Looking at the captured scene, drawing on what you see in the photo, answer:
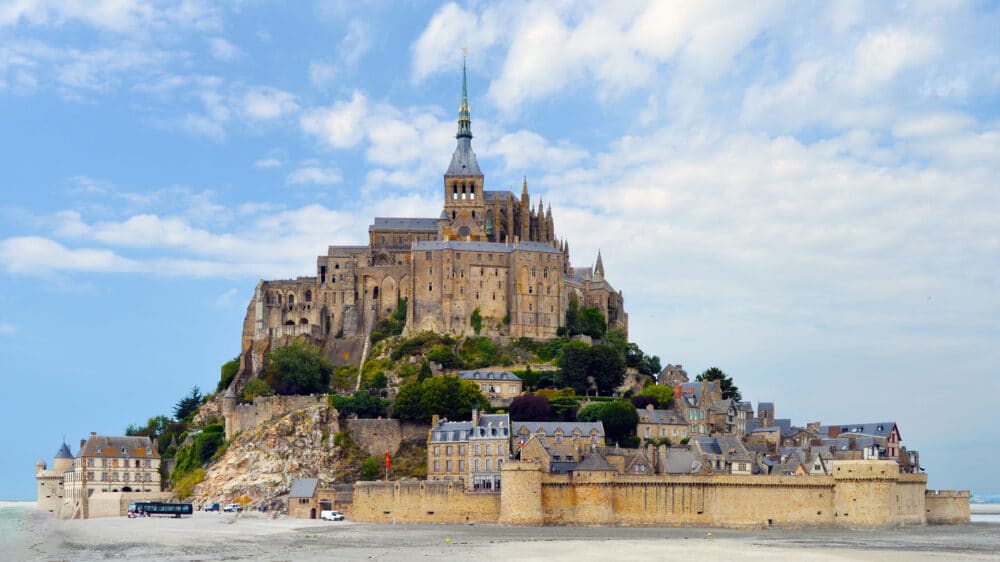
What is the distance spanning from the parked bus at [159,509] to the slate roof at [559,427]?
769 inches

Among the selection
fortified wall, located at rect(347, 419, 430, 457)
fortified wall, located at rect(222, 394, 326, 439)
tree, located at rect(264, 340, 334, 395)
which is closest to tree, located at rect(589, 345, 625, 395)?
fortified wall, located at rect(347, 419, 430, 457)

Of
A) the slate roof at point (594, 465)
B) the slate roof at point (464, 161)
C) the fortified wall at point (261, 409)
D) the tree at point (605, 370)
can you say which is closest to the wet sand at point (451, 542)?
the slate roof at point (594, 465)

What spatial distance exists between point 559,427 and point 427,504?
10090 millimetres

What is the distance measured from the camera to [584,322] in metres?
94.6

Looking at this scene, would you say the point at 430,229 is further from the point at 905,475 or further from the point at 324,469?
the point at 905,475

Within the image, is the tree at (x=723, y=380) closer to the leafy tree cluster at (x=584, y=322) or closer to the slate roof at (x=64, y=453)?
the leafy tree cluster at (x=584, y=322)

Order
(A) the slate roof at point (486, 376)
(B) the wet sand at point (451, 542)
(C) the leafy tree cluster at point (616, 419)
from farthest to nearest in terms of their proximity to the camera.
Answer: (A) the slate roof at point (486, 376), (C) the leafy tree cluster at point (616, 419), (B) the wet sand at point (451, 542)

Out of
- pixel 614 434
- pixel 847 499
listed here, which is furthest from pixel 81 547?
pixel 847 499

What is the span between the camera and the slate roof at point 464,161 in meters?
102

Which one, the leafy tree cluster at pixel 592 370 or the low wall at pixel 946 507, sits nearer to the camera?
the low wall at pixel 946 507

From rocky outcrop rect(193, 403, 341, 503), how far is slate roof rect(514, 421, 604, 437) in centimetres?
1229

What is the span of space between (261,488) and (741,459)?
93.4 feet

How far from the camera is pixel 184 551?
172 ft

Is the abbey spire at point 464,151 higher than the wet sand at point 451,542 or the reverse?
higher
